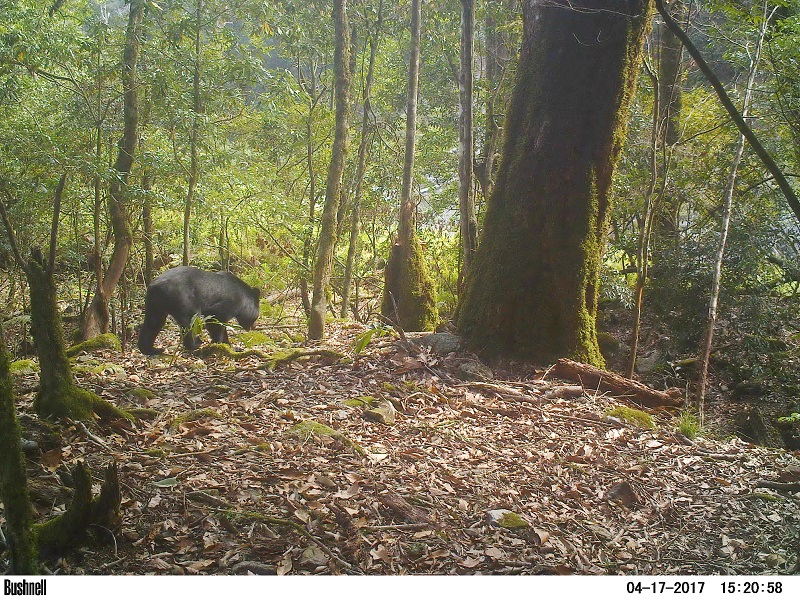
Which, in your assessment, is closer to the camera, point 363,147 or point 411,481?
point 411,481

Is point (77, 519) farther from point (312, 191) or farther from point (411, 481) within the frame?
point (312, 191)

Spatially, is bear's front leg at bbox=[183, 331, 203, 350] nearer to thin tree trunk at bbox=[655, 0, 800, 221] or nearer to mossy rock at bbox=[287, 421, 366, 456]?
mossy rock at bbox=[287, 421, 366, 456]

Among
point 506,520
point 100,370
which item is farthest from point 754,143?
point 100,370

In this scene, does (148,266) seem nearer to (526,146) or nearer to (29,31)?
(29,31)

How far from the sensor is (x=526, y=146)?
6066 mm

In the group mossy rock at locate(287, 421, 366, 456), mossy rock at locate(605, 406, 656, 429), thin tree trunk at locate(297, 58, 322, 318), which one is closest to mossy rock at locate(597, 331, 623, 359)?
mossy rock at locate(605, 406, 656, 429)

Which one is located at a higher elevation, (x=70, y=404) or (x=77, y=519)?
(x=70, y=404)

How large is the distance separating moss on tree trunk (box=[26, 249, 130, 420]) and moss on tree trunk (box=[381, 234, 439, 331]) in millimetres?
5313

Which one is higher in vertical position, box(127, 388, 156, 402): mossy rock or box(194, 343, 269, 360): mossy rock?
box(194, 343, 269, 360): mossy rock

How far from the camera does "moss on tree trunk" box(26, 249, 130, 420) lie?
143 inches

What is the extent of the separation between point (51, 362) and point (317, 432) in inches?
70.6

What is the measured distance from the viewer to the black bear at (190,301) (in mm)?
8562

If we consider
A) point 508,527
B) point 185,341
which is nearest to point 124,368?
point 185,341

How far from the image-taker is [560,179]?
5.91 meters
